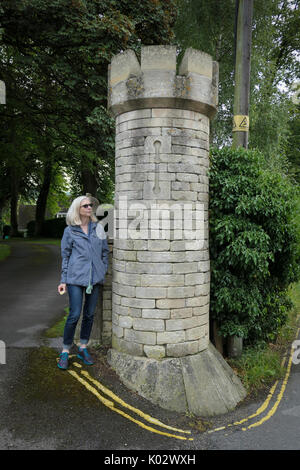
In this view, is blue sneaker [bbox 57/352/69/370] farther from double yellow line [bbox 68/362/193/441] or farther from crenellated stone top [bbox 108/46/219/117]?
crenellated stone top [bbox 108/46/219/117]

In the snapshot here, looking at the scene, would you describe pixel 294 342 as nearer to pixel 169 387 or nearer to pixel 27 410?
pixel 169 387

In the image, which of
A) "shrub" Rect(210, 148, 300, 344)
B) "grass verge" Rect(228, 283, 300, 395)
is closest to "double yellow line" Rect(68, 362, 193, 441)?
"grass verge" Rect(228, 283, 300, 395)

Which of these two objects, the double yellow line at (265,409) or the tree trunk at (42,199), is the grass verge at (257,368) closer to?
the double yellow line at (265,409)

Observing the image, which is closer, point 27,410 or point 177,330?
point 27,410

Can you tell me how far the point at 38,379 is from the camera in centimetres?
512

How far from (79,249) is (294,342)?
615cm

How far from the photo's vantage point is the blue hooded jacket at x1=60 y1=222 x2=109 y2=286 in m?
5.29

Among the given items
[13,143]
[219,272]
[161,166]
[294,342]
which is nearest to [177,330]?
[219,272]

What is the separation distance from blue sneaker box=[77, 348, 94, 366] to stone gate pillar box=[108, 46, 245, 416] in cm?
44

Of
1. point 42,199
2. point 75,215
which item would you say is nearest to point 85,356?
point 75,215

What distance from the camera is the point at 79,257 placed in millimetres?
5309

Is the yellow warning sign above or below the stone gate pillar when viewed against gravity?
above

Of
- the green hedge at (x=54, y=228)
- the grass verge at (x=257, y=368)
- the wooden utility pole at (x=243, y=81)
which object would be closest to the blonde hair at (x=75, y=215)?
the wooden utility pole at (x=243, y=81)

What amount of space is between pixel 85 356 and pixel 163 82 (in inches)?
174
